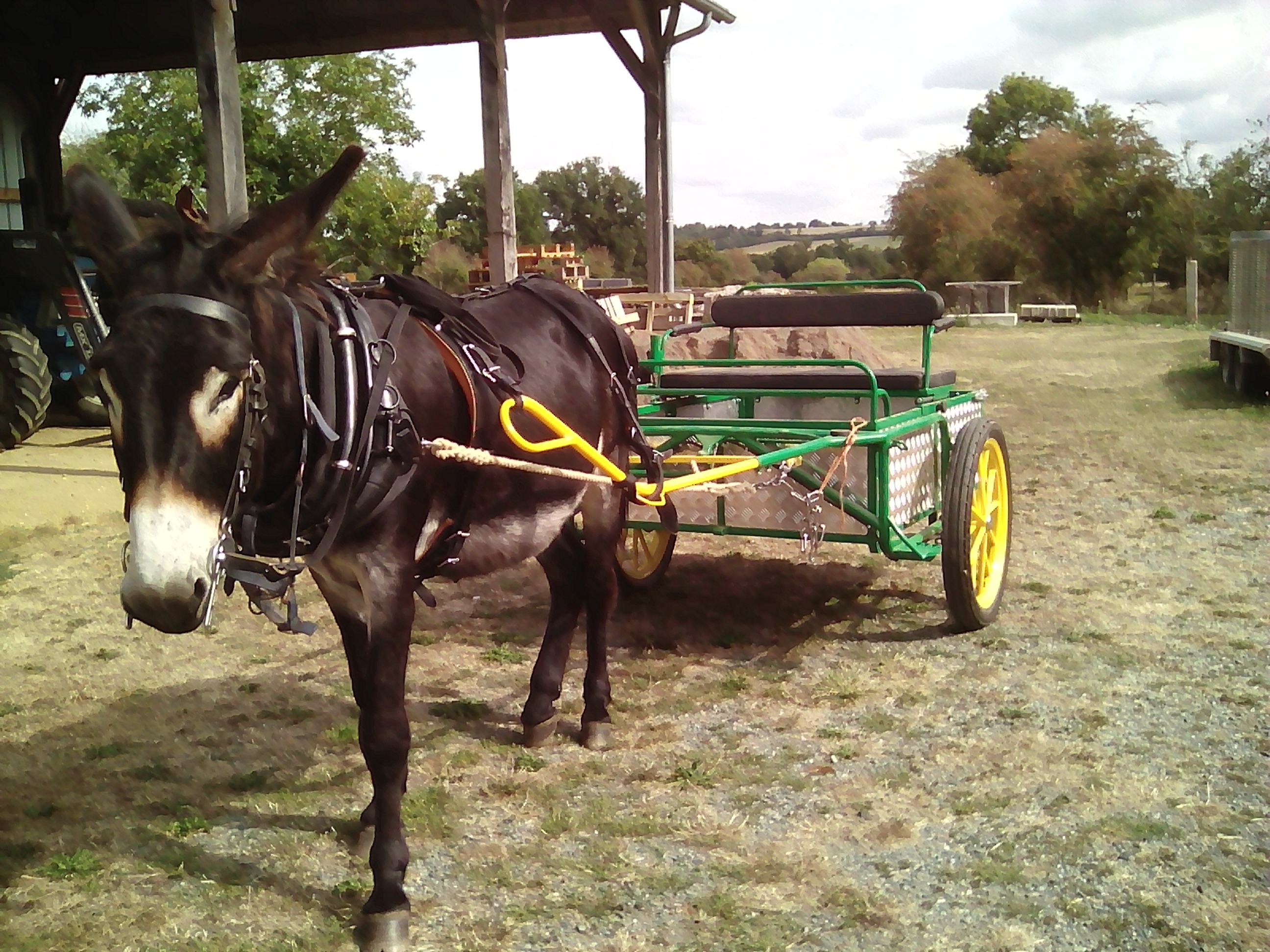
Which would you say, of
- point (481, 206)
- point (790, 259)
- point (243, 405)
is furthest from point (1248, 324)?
point (790, 259)

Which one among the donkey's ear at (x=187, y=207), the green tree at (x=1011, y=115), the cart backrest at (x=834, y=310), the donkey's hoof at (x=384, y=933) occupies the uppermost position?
the green tree at (x=1011, y=115)

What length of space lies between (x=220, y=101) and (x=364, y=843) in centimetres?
591

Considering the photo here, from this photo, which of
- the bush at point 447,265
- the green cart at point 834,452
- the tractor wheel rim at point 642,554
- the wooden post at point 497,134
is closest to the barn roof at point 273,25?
the wooden post at point 497,134

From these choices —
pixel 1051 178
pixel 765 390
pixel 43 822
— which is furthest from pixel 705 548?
pixel 1051 178

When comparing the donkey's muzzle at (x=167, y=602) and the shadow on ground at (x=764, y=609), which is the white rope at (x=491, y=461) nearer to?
the donkey's muzzle at (x=167, y=602)

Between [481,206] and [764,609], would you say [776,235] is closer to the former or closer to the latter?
[481,206]

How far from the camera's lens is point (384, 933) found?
2.63m

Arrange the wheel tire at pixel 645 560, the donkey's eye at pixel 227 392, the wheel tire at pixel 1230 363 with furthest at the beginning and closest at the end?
the wheel tire at pixel 1230 363 → the wheel tire at pixel 645 560 → the donkey's eye at pixel 227 392

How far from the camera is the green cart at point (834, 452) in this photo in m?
4.49

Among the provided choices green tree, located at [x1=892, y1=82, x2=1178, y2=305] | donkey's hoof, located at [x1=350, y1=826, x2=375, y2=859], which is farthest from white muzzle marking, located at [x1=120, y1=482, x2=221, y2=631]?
green tree, located at [x1=892, y1=82, x2=1178, y2=305]

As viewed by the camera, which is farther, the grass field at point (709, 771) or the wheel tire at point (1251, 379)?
the wheel tire at point (1251, 379)

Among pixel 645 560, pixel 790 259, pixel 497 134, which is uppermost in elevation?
pixel 790 259

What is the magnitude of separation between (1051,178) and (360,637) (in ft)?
128

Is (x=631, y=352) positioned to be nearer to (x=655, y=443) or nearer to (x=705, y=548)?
(x=655, y=443)
